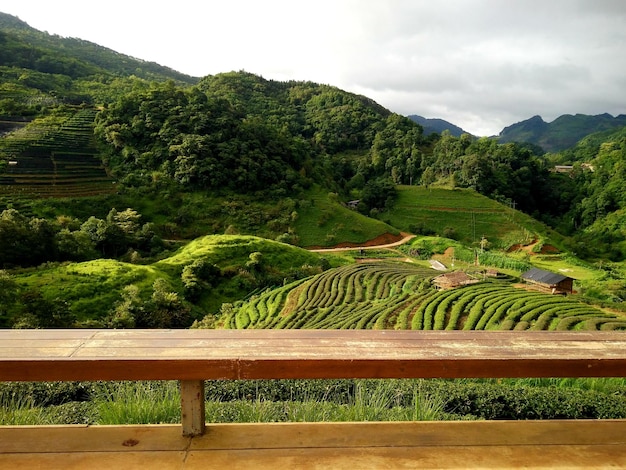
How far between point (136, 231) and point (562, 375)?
120 feet

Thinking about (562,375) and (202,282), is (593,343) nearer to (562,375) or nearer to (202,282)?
(562,375)

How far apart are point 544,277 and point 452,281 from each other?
6.38 meters

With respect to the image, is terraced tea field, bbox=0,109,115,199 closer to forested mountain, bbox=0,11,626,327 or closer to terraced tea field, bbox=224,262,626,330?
forested mountain, bbox=0,11,626,327

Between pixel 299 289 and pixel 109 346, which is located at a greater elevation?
pixel 109 346

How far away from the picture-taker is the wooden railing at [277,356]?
68.8 inches

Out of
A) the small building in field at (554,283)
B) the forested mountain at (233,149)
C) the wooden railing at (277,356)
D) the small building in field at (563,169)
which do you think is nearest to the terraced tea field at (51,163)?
the forested mountain at (233,149)

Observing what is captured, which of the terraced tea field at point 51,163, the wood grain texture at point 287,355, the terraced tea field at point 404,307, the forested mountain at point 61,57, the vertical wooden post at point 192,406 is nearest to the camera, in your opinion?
the wood grain texture at point 287,355

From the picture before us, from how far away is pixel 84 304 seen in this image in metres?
22.3

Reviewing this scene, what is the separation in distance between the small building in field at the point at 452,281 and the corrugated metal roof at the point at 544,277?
4052mm

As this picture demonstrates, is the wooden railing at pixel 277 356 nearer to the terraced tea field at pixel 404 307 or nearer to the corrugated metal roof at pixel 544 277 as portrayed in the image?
the terraced tea field at pixel 404 307

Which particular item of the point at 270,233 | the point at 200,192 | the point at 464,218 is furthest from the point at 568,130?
the point at 200,192

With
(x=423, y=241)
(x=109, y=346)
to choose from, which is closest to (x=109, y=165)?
(x=423, y=241)

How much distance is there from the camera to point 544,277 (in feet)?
90.0

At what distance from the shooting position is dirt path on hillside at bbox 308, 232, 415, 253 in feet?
138
